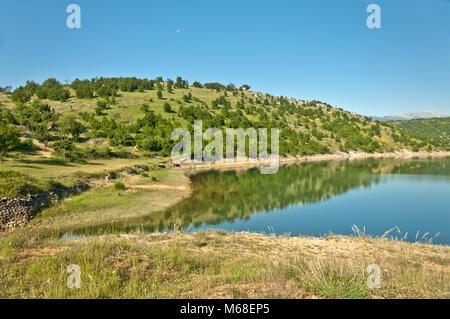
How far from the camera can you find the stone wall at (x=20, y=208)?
20.7m

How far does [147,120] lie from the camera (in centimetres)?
8669

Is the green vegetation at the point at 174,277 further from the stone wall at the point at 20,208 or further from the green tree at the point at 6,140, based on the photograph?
the green tree at the point at 6,140

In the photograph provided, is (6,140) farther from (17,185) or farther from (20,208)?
(20,208)

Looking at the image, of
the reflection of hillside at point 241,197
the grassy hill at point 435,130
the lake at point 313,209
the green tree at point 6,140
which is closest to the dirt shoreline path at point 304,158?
the reflection of hillside at point 241,197

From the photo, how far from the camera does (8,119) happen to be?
59.9 meters

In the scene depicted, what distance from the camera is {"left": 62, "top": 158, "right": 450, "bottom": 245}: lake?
23047mm

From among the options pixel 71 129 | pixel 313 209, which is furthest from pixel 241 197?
pixel 71 129

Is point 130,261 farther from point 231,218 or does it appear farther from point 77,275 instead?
point 231,218

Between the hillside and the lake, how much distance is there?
95.6 feet

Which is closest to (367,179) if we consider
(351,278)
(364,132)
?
(351,278)

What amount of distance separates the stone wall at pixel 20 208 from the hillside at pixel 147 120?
A: 22.6 meters

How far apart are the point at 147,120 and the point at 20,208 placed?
221 ft

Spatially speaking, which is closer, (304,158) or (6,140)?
(6,140)
